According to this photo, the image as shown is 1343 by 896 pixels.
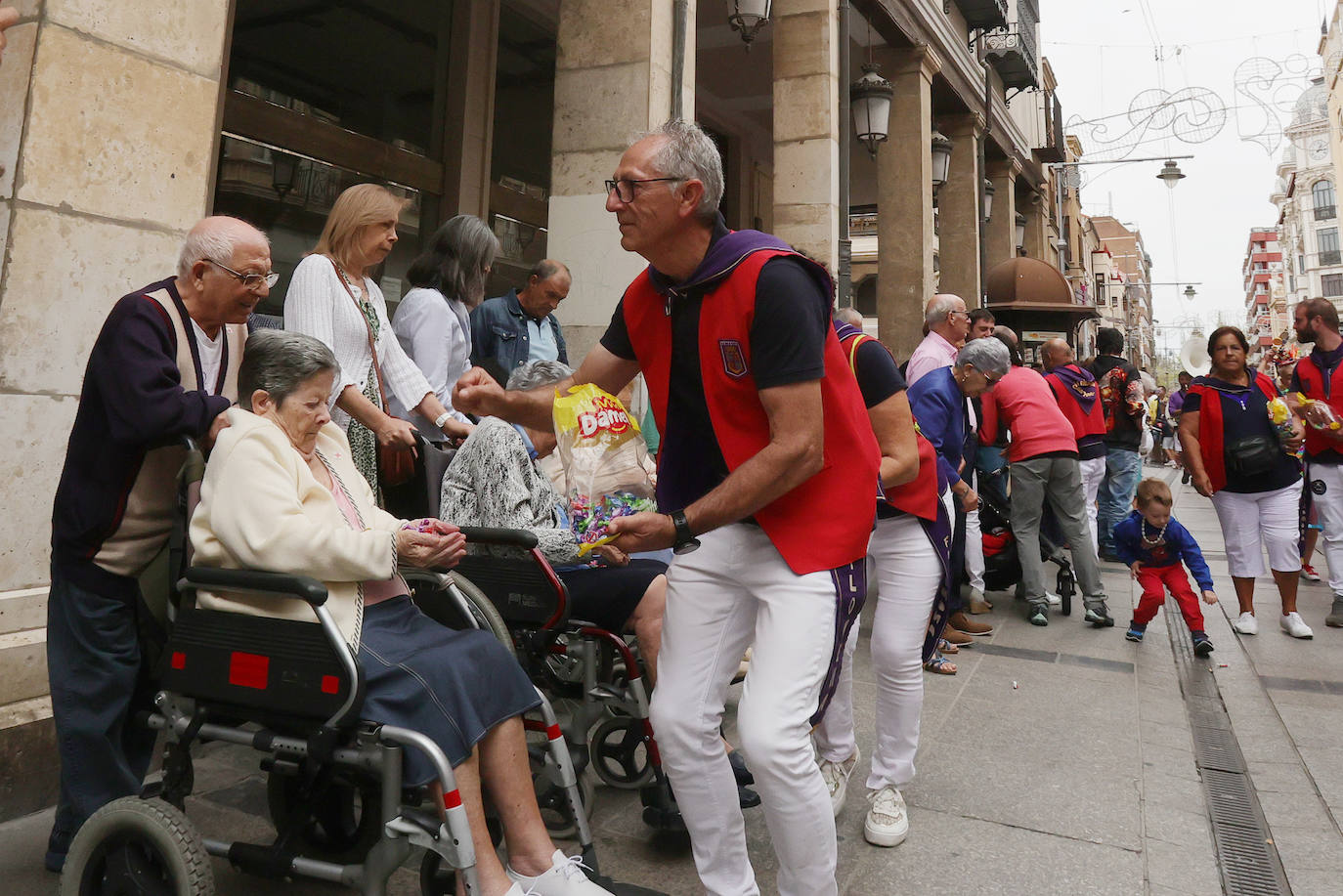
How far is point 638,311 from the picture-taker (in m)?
2.51

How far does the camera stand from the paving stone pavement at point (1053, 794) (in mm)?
→ 2939

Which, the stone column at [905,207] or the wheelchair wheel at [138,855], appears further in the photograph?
the stone column at [905,207]

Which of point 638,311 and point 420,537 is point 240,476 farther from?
point 638,311

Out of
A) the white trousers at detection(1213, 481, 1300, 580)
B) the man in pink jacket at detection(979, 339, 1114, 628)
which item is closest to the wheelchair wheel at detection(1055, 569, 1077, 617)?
the man in pink jacket at detection(979, 339, 1114, 628)

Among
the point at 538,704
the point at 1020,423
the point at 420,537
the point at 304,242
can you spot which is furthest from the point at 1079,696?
the point at 304,242

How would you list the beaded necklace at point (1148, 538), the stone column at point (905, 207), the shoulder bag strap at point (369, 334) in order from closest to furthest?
the shoulder bag strap at point (369, 334)
the beaded necklace at point (1148, 538)
the stone column at point (905, 207)

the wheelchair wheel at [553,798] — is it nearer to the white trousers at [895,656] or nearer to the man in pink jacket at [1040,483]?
the white trousers at [895,656]

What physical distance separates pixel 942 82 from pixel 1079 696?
11.3m

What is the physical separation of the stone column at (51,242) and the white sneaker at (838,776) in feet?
8.61

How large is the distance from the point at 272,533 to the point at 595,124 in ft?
16.4

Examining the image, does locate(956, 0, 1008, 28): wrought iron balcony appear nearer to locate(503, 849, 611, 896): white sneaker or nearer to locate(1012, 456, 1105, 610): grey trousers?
locate(1012, 456, 1105, 610): grey trousers

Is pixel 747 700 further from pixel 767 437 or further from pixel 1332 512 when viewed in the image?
pixel 1332 512

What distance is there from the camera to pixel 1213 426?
22.1ft

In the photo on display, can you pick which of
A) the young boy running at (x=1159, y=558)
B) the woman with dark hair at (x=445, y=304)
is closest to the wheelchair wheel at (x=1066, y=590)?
the young boy running at (x=1159, y=558)
